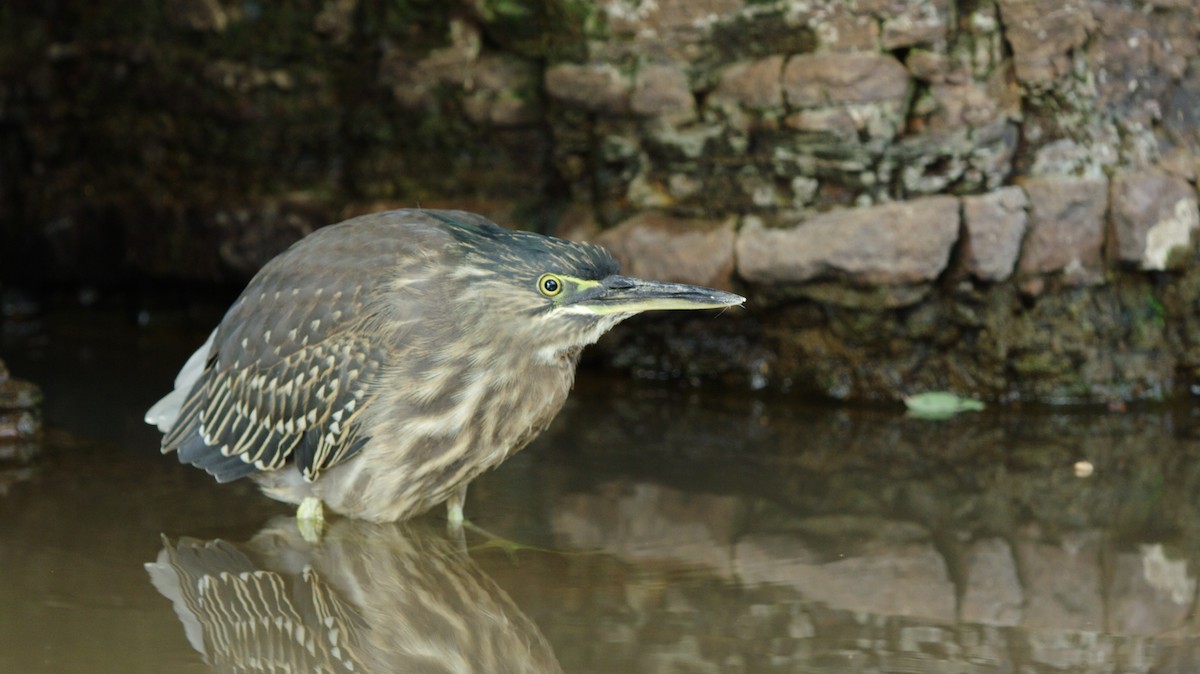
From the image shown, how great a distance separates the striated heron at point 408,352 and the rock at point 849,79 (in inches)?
78.1

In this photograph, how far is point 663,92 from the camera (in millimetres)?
6348

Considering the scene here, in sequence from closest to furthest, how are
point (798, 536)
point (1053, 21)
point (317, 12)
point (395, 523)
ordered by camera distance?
point (798, 536) < point (395, 523) < point (1053, 21) < point (317, 12)

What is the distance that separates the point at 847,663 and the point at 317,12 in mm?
5184

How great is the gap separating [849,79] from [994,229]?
0.97 metres

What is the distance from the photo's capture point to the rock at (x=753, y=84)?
6.18m

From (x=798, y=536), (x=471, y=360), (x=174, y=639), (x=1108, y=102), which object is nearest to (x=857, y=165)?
(x=1108, y=102)

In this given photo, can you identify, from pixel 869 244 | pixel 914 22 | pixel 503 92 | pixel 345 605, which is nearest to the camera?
pixel 345 605

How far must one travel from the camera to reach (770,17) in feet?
20.3

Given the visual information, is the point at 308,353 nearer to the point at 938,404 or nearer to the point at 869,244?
the point at 869,244

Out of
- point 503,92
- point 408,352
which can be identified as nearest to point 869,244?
point 503,92

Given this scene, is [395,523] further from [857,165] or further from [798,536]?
[857,165]

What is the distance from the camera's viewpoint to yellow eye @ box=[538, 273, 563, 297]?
431 centimetres

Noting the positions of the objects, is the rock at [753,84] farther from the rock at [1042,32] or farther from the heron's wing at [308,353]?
the heron's wing at [308,353]

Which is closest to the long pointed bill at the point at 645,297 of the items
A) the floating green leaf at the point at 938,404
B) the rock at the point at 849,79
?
the rock at the point at 849,79
